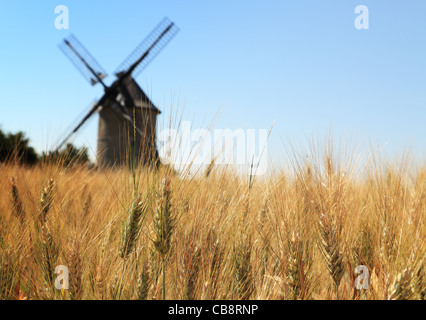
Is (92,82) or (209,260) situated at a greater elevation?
(92,82)

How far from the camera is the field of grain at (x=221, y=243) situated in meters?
1.51

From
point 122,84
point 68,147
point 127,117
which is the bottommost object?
point 68,147

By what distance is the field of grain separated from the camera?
1.51 m

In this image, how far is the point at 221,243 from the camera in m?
1.63

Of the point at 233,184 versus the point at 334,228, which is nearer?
the point at 334,228

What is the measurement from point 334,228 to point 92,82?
20135mm
